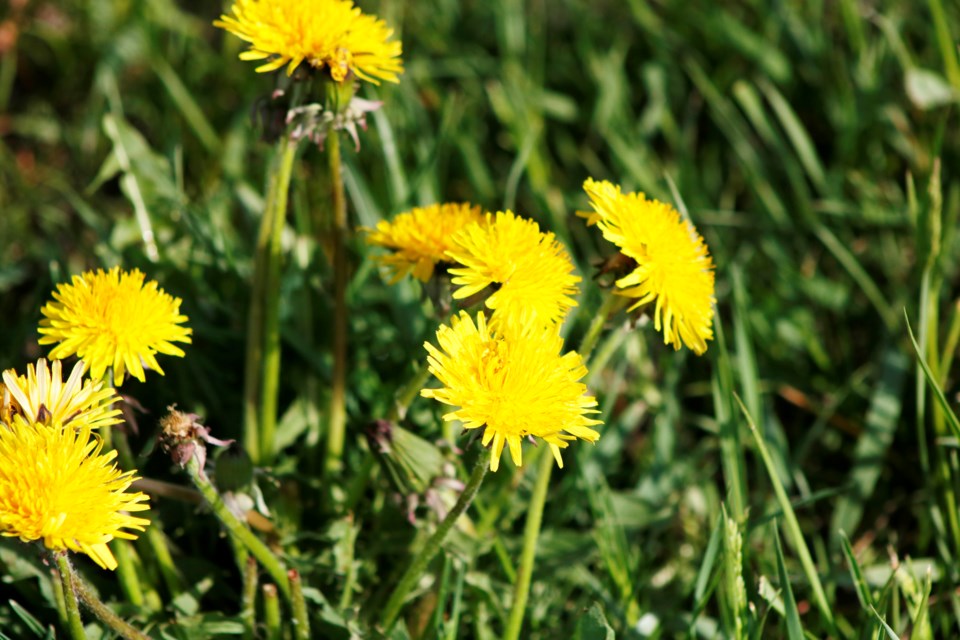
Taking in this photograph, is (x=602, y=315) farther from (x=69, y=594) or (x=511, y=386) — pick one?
(x=69, y=594)

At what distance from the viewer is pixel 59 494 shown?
1.26m

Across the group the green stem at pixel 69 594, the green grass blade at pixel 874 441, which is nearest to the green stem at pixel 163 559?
the green stem at pixel 69 594

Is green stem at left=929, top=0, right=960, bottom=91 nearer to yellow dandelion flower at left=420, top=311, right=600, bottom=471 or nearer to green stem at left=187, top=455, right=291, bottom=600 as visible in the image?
yellow dandelion flower at left=420, top=311, right=600, bottom=471

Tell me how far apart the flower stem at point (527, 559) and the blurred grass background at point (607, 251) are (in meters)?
0.10

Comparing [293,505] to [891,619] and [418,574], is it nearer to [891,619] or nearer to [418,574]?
[418,574]

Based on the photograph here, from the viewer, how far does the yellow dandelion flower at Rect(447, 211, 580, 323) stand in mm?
1447

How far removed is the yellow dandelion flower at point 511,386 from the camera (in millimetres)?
1329

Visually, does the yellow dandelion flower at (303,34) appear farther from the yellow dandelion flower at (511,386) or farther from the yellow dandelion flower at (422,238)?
the yellow dandelion flower at (511,386)

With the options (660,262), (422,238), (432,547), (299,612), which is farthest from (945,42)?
(299,612)

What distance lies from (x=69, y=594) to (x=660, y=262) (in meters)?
0.96

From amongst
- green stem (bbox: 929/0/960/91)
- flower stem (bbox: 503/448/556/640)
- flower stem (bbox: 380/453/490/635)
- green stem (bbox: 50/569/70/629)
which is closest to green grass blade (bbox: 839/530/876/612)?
A: flower stem (bbox: 503/448/556/640)

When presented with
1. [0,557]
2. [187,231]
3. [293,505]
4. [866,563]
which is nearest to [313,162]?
[187,231]

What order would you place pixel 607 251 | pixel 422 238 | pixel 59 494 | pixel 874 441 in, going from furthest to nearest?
pixel 607 251 → pixel 874 441 → pixel 422 238 → pixel 59 494

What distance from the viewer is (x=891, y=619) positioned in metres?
1.87
